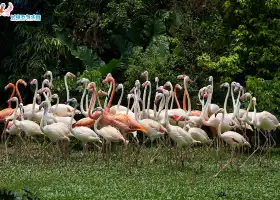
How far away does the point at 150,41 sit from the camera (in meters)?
18.2

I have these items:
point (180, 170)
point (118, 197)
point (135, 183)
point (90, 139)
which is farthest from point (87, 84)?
point (118, 197)

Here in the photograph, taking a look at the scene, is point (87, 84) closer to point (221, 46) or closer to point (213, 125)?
point (213, 125)

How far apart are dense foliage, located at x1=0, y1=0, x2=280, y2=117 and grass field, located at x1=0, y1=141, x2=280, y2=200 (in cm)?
368

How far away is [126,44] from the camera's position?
60.2 feet

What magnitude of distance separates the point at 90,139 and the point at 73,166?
0.55 meters

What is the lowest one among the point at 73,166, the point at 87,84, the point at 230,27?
the point at 73,166

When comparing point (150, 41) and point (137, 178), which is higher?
point (150, 41)

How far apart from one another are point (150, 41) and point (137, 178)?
7774 mm

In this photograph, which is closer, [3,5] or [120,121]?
[120,121]

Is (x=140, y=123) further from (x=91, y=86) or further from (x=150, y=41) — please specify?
(x=150, y=41)

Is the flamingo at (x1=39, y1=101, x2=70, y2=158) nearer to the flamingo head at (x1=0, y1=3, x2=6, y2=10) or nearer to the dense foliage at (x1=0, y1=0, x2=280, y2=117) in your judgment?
the dense foliage at (x1=0, y1=0, x2=280, y2=117)

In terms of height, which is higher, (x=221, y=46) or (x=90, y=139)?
(x=221, y=46)

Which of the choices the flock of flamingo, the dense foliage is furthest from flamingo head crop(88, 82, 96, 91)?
the dense foliage

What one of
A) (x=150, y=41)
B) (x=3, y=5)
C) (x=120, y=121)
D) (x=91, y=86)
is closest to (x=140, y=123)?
(x=120, y=121)
